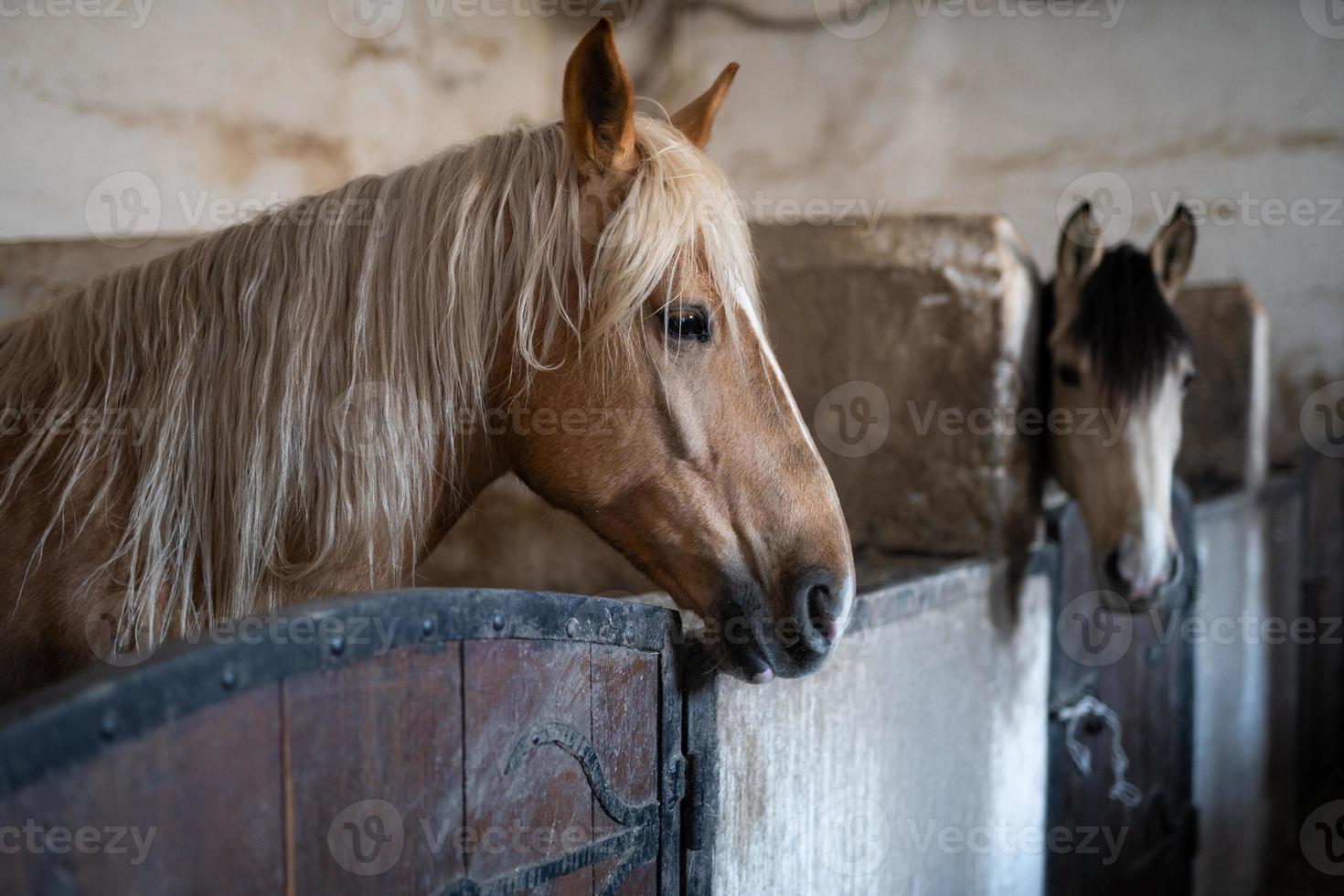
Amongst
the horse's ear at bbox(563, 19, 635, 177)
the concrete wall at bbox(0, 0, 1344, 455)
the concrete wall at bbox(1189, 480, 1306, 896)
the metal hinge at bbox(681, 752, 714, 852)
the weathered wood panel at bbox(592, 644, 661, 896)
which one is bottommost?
the concrete wall at bbox(1189, 480, 1306, 896)

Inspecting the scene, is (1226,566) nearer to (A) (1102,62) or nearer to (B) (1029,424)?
(B) (1029,424)

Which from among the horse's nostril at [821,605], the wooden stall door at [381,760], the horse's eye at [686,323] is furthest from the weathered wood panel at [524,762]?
the horse's eye at [686,323]

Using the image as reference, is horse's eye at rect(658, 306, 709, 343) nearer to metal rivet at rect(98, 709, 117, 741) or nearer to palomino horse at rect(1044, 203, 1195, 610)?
metal rivet at rect(98, 709, 117, 741)

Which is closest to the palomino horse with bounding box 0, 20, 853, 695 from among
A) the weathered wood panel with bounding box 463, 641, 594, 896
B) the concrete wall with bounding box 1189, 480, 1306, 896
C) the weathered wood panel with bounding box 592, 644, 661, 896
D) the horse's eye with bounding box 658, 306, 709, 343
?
the horse's eye with bounding box 658, 306, 709, 343

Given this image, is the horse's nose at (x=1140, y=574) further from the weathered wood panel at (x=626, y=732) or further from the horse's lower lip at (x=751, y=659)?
the weathered wood panel at (x=626, y=732)

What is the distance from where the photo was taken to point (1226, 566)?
2943mm

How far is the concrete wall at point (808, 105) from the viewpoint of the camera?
2818mm

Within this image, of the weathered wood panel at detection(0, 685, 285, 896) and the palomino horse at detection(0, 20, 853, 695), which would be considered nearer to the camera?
the weathered wood panel at detection(0, 685, 285, 896)

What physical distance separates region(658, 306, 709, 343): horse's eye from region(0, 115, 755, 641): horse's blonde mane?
39 millimetres

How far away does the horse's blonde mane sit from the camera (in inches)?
Result: 38.7

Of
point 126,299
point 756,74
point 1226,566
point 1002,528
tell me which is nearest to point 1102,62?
point 756,74

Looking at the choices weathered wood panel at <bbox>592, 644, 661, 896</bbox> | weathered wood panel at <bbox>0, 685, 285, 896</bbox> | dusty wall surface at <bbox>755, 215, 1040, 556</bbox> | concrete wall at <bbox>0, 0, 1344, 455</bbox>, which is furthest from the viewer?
concrete wall at <bbox>0, 0, 1344, 455</bbox>

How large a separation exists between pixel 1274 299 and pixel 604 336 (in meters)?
4.07

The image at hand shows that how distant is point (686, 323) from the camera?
1057 millimetres
